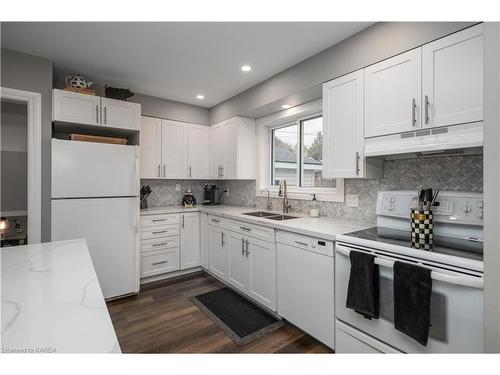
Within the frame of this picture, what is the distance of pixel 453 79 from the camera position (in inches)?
60.0

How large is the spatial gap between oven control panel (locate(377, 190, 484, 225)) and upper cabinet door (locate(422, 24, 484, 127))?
457 mm

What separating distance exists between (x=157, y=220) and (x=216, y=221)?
2.51 feet

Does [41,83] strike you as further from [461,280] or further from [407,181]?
[461,280]

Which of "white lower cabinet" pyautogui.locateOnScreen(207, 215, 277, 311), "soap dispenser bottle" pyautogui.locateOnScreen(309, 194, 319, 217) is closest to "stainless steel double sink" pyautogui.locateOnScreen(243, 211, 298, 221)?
"soap dispenser bottle" pyautogui.locateOnScreen(309, 194, 319, 217)

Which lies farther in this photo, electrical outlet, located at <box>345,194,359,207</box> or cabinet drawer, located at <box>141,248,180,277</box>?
cabinet drawer, located at <box>141,248,180,277</box>

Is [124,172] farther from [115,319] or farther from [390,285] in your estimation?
[390,285]

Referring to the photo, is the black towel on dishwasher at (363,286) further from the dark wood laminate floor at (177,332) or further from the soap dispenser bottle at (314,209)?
the soap dispenser bottle at (314,209)

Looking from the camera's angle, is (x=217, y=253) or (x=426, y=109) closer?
(x=426, y=109)

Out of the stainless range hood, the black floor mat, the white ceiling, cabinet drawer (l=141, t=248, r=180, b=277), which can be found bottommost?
the black floor mat

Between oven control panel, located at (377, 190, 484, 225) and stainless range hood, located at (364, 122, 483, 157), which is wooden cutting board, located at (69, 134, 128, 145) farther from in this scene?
oven control panel, located at (377, 190, 484, 225)

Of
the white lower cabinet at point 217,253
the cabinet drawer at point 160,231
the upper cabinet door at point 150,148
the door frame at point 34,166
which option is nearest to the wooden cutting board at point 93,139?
the door frame at point 34,166

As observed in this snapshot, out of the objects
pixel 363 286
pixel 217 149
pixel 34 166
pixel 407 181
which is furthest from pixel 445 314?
pixel 34 166

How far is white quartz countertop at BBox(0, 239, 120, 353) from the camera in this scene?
0.64 meters
